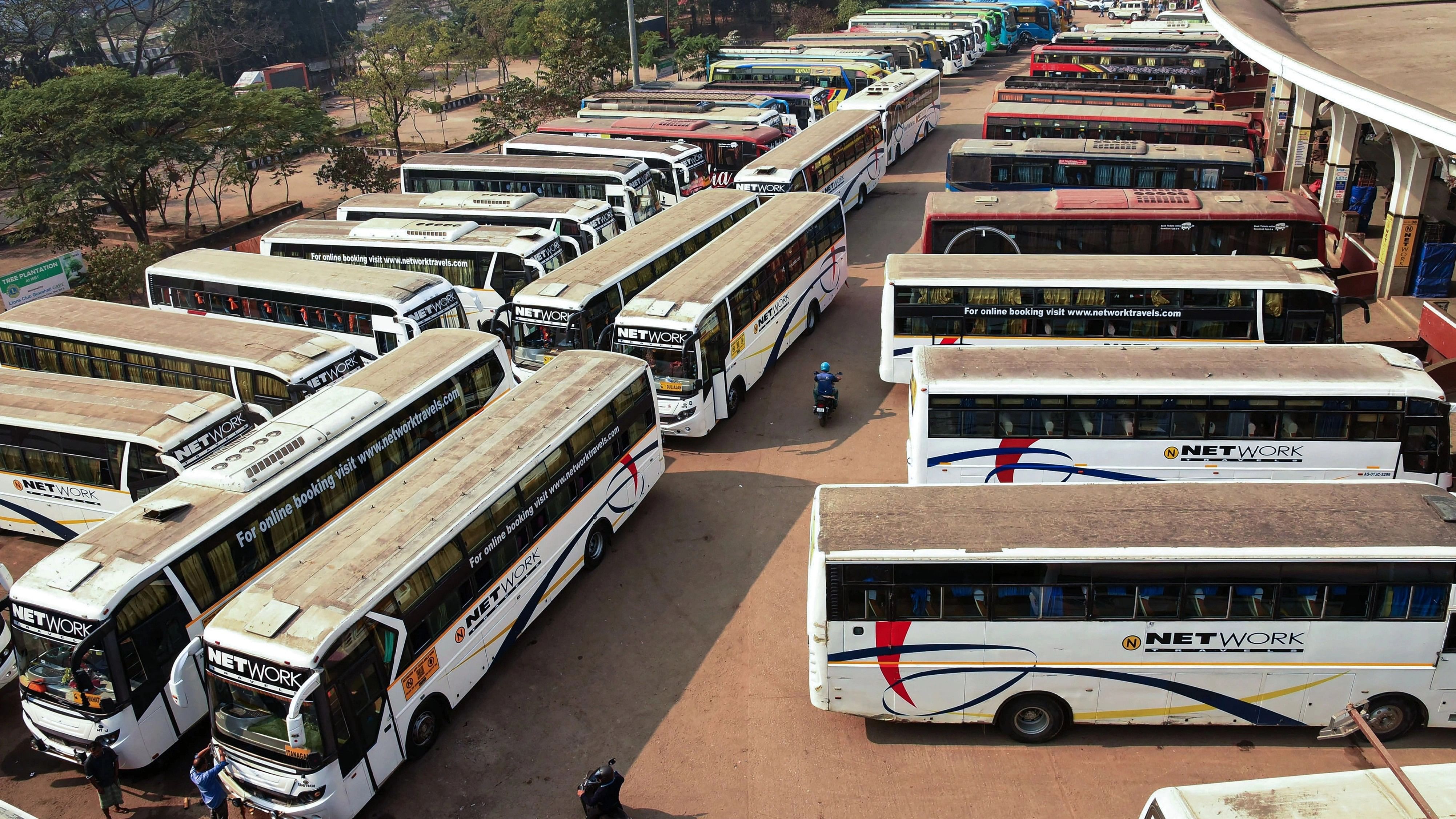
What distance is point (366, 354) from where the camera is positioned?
61.7 ft

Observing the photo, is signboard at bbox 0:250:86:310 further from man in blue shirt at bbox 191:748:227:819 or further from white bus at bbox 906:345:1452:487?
white bus at bbox 906:345:1452:487

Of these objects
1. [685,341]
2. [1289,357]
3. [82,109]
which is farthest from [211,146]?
[1289,357]

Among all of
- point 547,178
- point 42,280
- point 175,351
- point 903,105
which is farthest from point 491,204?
point 903,105

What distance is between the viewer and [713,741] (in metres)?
11.0

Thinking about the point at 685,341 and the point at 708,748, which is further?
the point at 685,341

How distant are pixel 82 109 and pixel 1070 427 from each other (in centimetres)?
2799

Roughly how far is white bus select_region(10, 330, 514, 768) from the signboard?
39.0 ft

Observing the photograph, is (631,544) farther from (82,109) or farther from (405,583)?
(82,109)

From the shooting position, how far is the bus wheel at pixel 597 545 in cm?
1388

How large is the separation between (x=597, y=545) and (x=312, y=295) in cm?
909

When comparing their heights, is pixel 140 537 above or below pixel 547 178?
below

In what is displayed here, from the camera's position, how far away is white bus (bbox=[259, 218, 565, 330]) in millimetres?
21094

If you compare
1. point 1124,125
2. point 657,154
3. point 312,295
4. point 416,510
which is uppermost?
point 1124,125

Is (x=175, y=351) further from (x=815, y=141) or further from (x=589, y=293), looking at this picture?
(x=815, y=141)
